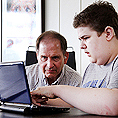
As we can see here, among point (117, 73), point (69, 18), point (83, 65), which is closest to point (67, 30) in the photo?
point (69, 18)

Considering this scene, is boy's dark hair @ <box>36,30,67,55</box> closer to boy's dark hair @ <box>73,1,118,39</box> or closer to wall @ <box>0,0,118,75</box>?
boy's dark hair @ <box>73,1,118,39</box>

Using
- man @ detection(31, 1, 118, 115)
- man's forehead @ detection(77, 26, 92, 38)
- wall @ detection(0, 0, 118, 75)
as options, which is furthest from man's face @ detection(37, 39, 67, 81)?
wall @ detection(0, 0, 118, 75)

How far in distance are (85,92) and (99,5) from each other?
49cm

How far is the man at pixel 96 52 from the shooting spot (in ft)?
3.26

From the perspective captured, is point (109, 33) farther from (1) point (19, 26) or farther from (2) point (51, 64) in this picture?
(1) point (19, 26)

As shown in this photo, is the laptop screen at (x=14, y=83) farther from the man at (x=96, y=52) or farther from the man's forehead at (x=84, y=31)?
the man's forehead at (x=84, y=31)

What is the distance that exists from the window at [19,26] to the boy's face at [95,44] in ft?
7.78

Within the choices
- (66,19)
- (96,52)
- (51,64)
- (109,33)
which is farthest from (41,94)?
(66,19)

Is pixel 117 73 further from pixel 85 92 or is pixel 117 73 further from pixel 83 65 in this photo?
pixel 83 65

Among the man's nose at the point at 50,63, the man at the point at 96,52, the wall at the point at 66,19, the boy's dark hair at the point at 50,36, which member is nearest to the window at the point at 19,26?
the wall at the point at 66,19

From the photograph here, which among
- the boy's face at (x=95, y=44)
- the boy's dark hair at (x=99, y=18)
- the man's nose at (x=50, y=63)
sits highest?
the boy's dark hair at (x=99, y=18)

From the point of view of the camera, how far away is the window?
350cm

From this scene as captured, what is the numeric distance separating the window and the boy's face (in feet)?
7.78

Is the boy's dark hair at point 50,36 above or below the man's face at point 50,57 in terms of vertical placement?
above
